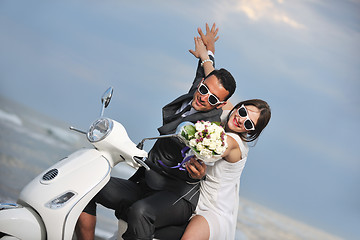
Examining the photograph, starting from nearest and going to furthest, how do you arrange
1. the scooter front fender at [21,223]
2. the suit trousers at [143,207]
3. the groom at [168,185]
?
the scooter front fender at [21,223]
the suit trousers at [143,207]
the groom at [168,185]

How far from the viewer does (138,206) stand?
248cm

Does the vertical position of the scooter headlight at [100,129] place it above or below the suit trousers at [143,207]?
above

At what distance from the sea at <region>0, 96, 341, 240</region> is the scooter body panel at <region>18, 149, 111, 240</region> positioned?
9.30 ft

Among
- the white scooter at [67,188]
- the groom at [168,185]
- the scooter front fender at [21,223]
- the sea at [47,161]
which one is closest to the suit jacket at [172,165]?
the groom at [168,185]

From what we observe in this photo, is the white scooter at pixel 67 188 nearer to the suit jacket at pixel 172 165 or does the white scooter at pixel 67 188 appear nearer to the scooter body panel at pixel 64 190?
the scooter body panel at pixel 64 190

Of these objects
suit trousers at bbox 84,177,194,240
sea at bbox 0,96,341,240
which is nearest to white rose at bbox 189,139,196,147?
suit trousers at bbox 84,177,194,240

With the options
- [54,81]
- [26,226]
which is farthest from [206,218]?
[54,81]

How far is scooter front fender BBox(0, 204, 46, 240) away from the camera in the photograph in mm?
2199

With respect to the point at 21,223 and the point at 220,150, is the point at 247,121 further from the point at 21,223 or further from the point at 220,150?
the point at 21,223

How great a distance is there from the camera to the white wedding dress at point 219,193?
276 cm

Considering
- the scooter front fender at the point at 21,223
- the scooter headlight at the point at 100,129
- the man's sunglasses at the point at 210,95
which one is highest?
the man's sunglasses at the point at 210,95

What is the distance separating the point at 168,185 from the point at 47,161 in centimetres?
550

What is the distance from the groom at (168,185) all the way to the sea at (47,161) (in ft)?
8.13

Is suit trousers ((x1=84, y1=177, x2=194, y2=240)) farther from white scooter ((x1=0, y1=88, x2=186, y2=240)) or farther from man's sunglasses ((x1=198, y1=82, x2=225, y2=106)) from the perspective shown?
man's sunglasses ((x1=198, y1=82, x2=225, y2=106))
